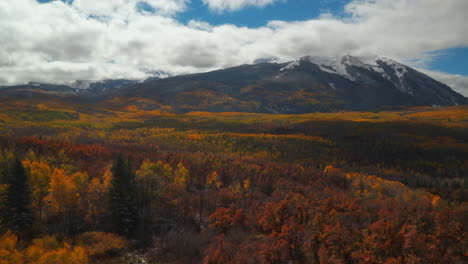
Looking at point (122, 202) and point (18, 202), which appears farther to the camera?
point (122, 202)

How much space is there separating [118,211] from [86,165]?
78.5 metres

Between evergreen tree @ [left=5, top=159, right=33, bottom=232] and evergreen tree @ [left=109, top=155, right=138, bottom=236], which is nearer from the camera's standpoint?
evergreen tree @ [left=5, top=159, right=33, bottom=232]

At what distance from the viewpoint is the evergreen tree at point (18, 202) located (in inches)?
2581

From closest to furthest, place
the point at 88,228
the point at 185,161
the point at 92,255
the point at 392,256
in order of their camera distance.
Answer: the point at 392,256
the point at 92,255
the point at 88,228
the point at 185,161

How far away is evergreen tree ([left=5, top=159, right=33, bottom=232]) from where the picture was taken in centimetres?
6556

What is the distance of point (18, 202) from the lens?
66812 millimetres

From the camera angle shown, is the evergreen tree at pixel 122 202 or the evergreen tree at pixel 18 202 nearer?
the evergreen tree at pixel 18 202

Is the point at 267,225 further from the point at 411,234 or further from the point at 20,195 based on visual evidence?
the point at 20,195

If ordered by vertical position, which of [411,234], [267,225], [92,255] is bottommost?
[92,255]

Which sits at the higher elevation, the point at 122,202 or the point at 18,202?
the point at 18,202

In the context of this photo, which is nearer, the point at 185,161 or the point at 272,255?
the point at 272,255

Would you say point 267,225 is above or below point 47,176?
below

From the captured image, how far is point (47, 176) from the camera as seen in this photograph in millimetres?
94438

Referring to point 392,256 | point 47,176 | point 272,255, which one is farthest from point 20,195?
point 392,256
